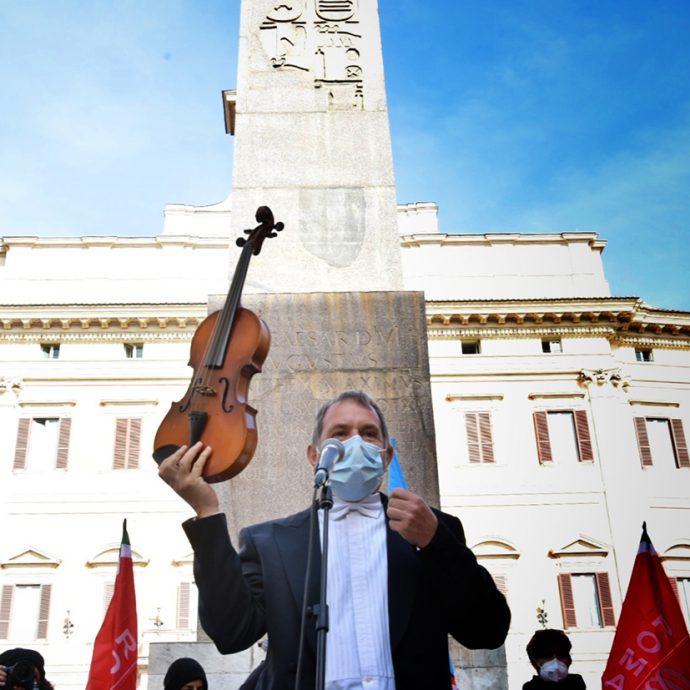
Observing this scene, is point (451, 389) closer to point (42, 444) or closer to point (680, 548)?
point (680, 548)

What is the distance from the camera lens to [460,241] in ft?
84.7

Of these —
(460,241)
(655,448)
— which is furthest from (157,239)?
(655,448)

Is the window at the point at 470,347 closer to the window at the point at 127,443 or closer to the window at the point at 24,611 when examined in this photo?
the window at the point at 127,443

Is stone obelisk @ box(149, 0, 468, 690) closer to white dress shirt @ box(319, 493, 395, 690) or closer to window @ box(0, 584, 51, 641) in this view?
white dress shirt @ box(319, 493, 395, 690)

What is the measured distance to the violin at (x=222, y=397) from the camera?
2406 mm

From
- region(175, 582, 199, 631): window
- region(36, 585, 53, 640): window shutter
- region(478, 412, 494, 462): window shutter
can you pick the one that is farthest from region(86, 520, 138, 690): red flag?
region(478, 412, 494, 462): window shutter

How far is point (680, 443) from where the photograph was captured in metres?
23.9

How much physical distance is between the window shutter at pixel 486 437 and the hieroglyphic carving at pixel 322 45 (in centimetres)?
1783

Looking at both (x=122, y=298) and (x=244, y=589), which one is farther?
(x=122, y=298)

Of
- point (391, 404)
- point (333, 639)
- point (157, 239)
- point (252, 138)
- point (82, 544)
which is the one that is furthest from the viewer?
point (157, 239)

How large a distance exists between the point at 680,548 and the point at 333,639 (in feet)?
74.2

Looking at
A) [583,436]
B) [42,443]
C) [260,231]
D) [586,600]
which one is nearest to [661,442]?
[583,436]

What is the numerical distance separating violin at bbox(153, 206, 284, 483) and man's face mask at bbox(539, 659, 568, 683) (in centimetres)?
229

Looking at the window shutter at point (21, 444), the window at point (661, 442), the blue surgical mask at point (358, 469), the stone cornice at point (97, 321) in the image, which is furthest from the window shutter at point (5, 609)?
the blue surgical mask at point (358, 469)
